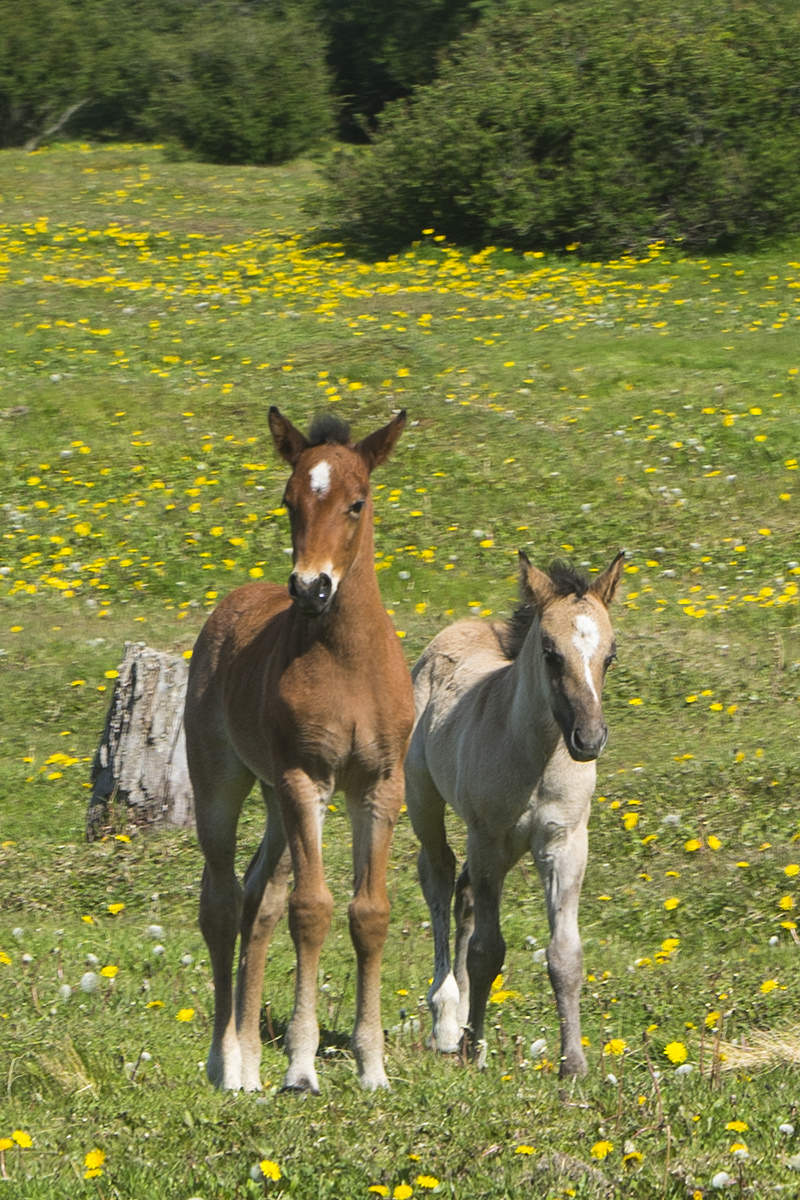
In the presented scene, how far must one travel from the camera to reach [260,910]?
649 cm

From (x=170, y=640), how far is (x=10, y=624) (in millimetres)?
1616

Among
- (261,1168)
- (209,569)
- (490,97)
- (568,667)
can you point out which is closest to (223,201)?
(490,97)

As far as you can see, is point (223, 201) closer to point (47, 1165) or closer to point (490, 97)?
point (490, 97)

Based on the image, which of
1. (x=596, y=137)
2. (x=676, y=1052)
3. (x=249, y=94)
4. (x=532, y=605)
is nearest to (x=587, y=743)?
(x=532, y=605)

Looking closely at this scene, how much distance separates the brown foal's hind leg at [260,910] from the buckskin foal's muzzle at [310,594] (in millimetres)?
1194

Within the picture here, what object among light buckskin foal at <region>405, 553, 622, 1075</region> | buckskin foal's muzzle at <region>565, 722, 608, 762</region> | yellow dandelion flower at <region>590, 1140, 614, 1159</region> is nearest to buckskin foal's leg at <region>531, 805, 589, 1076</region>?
light buckskin foal at <region>405, 553, 622, 1075</region>

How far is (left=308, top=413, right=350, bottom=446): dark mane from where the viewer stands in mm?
5988

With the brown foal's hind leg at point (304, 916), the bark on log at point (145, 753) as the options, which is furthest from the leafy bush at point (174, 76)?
the brown foal's hind leg at point (304, 916)

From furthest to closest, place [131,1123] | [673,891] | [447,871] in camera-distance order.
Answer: [673,891] → [447,871] → [131,1123]

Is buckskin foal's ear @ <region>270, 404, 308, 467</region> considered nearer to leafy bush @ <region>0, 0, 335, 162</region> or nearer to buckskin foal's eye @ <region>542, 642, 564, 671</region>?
buckskin foal's eye @ <region>542, 642, 564, 671</region>

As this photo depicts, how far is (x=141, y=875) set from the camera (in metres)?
9.51

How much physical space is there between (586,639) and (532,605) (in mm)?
549

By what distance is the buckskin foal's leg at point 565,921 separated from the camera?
6.34 metres

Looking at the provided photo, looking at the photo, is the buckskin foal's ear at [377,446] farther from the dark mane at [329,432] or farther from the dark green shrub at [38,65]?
the dark green shrub at [38,65]
